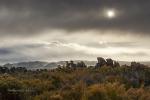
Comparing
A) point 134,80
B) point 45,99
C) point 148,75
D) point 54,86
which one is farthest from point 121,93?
point 148,75

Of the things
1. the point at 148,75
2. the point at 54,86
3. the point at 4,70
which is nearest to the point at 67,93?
the point at 54,86

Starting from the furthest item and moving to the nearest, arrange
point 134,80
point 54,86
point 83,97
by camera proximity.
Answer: point 134,80 < point 54,86 < point 83,97

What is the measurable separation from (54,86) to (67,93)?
24985 mm

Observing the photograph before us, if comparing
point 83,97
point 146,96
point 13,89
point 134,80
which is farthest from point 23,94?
point 134,80

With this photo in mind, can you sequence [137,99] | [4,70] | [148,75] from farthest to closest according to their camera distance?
[4,70] → [148,75] → [137,99]

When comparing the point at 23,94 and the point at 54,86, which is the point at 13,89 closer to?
the point at 23,94

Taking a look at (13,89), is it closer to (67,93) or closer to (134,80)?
(67,93)

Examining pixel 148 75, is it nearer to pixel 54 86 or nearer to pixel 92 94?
pixel 54 86

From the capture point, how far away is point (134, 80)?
116500mm

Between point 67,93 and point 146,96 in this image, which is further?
point 146,96

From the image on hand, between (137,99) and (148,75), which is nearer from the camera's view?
(137,99)

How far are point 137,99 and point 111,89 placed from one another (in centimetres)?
721

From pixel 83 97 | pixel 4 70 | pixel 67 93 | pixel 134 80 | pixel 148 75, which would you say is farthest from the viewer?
pixel 4 70

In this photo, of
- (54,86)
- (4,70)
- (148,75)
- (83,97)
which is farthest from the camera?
(4,70)
